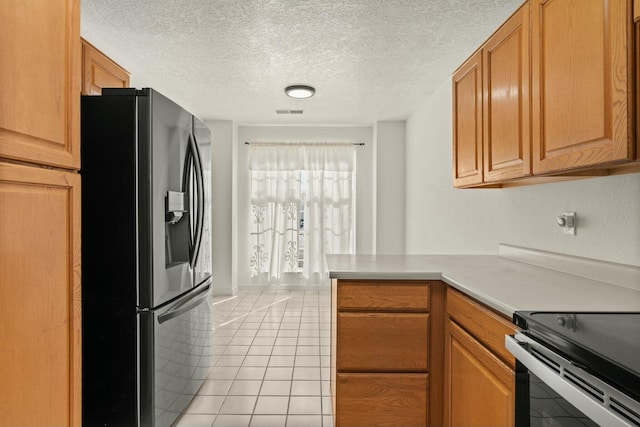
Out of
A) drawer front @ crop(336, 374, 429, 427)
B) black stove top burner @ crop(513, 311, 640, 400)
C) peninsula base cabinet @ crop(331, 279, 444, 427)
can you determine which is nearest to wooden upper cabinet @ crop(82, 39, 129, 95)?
peninsula base cabinet @ crop(331, 279, 444, 427)

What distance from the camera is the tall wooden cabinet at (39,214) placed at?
1.02 meters

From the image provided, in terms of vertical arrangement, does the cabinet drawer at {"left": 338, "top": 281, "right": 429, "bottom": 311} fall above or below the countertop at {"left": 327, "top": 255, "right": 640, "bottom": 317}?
below

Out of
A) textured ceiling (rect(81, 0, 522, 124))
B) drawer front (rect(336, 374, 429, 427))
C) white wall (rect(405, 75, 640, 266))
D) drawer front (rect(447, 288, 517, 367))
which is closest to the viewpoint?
drawer front (rect(447, 288, 517, 367))

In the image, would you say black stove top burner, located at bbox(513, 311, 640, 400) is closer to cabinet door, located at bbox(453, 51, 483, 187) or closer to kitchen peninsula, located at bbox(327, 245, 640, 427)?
kitchen peninsula, located at bbox(327, 245, 640, 427)

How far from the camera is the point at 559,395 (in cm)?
88

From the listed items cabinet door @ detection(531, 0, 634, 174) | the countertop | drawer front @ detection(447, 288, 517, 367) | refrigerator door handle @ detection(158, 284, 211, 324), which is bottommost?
refrigerator door handle @ detection(158, 284, 211, 324)

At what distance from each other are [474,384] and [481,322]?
25 cm

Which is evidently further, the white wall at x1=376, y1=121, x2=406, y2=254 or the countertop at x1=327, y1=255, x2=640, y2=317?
the white wall at x1=376, y1=121, x2=406, y2=254

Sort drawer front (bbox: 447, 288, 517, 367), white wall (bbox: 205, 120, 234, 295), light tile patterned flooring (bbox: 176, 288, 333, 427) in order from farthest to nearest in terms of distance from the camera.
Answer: white wall (bbox: 205, 120, 234, 295) → light tile patterned flooring (bbox: 176, 288, 333, 427) → drawer front (bbox: 447, 288, 517, 367)

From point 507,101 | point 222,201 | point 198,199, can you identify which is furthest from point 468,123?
point 222,201

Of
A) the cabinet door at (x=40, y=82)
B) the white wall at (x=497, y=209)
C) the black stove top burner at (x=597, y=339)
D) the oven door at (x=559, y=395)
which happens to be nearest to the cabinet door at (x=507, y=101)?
the white wall at (x=497, y=209)

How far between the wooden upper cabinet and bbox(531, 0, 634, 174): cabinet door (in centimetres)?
223

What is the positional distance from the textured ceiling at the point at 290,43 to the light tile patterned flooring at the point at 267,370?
240cm

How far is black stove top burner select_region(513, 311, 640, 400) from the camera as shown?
72 cm
